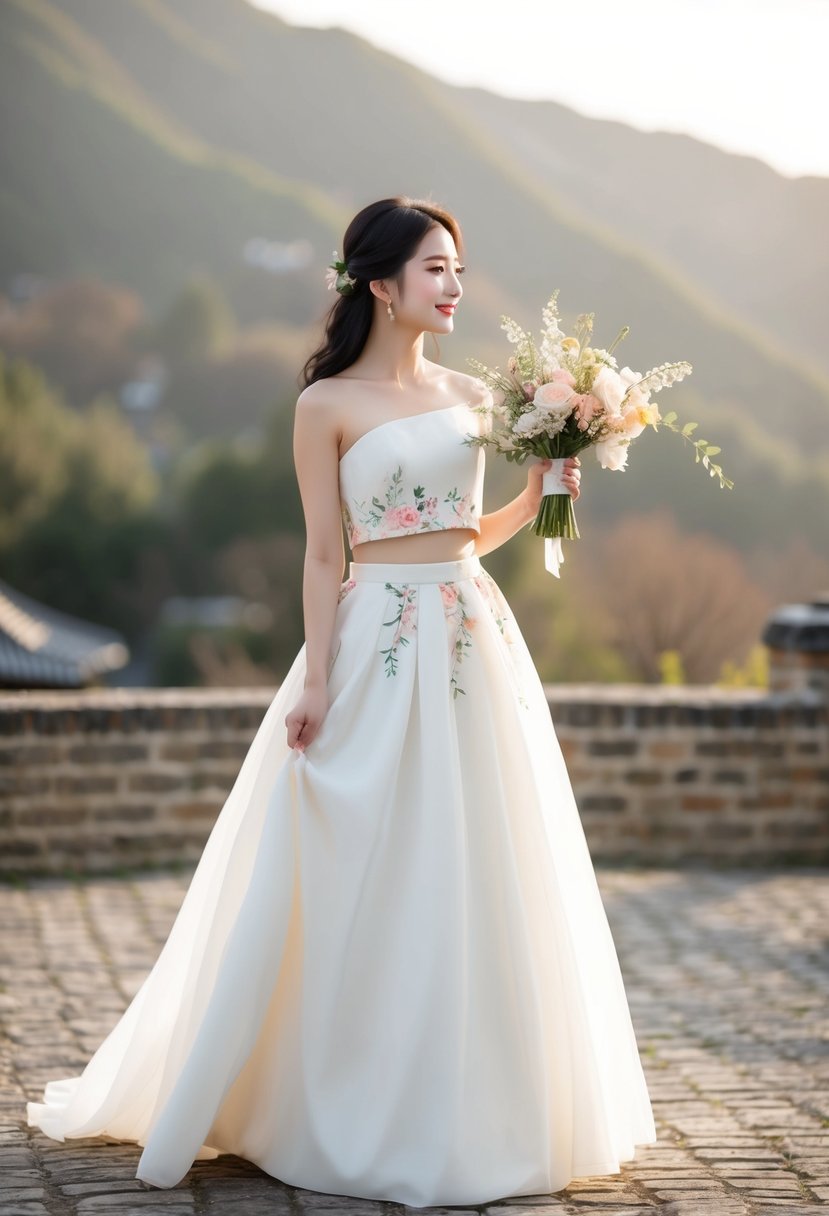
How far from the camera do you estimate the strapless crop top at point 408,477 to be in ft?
9.83

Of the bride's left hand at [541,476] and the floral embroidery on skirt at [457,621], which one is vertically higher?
the bride's left hand at [541,476]

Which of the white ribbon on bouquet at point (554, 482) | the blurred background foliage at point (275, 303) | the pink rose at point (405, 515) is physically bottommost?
the pink rose at point (405, 515)

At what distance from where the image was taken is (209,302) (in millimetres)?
59625

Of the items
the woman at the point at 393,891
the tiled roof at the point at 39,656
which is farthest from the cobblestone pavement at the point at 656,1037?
the tiled roof at the point at 39,656

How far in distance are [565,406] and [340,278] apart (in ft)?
1.92

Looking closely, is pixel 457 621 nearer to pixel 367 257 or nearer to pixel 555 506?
pixel 555 506

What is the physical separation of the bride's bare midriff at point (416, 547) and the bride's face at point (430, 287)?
0.44 m

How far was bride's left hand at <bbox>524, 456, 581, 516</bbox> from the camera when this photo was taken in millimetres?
3041

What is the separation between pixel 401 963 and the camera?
2.78 metres

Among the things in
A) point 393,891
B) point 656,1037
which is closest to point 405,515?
point 393,891

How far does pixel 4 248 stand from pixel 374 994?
60.9 meters

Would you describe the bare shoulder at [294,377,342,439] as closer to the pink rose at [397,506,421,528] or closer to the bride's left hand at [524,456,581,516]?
the pink rose at [397,506,421,528]

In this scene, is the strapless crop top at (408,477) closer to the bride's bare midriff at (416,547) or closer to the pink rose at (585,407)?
the bride's bare midriff at (416,547)

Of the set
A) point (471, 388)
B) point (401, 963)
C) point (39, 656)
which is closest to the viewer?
point (401, 963)
